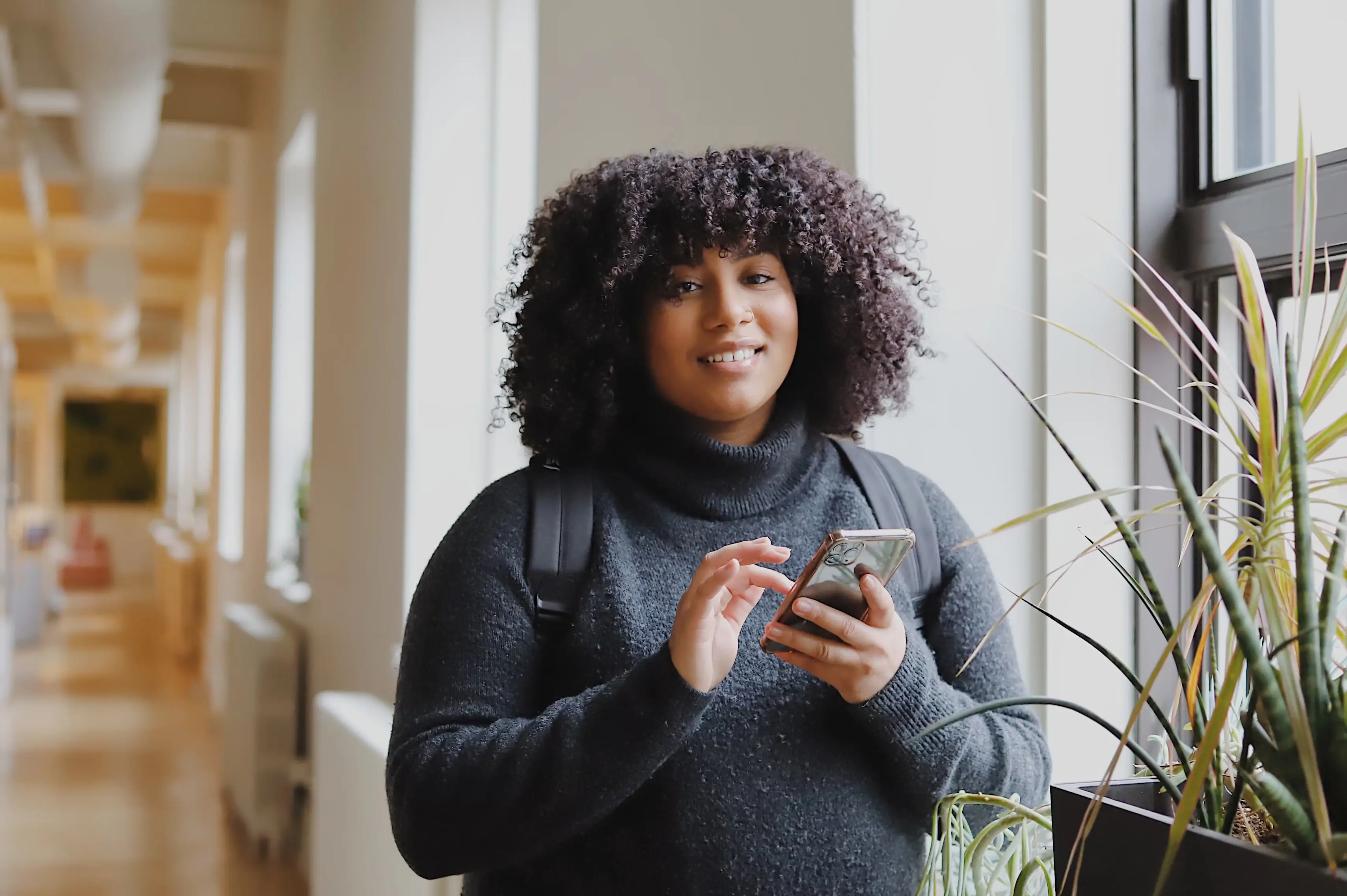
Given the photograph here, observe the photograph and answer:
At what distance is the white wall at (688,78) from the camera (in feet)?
5.92

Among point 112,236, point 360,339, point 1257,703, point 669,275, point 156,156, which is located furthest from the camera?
point 112,236

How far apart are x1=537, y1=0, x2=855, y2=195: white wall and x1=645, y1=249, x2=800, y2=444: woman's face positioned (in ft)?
1.43

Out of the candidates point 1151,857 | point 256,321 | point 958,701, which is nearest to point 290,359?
point 256,321

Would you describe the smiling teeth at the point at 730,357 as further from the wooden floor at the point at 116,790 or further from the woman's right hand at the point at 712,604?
the wooden floor at the point at 116,790

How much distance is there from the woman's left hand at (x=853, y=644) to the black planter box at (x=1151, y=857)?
0.25 meters

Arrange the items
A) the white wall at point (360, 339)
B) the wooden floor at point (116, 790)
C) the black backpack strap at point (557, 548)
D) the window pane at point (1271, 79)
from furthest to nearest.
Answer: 1. the wooden floor at point (116, 790)
2. the white wall at point (360, 339)
3. the window pane at point (1271, 79)
4. the black backpack strap at point (557, 548)

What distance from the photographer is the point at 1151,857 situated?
826 mm

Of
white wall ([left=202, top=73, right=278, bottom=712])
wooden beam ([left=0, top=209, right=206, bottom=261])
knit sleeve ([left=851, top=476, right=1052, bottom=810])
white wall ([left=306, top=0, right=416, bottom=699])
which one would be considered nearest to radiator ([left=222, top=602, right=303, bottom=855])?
white wall ([left=306, top=0, right=416, bottom=699])

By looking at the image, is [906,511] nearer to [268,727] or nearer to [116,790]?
[268,727]

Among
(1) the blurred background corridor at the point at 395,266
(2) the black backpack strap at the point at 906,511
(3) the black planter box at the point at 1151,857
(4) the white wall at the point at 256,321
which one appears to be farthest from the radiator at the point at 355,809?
(4) the white wall at the point at 256,321

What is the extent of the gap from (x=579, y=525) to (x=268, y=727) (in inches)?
145

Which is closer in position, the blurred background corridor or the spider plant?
the spider plant

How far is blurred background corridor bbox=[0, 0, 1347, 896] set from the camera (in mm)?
1791

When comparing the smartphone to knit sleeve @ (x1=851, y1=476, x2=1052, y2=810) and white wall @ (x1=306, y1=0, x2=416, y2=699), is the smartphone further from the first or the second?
white wall @ (x1=306, y1=0, x2=416, y2=699)
